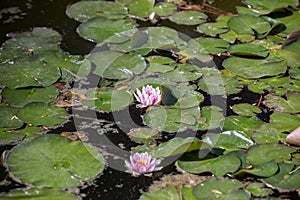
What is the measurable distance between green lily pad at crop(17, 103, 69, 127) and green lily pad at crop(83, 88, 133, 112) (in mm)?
128

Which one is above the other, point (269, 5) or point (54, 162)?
point (269, 5)

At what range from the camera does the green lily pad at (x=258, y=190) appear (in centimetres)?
186

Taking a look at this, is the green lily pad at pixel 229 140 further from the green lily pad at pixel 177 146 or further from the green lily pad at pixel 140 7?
the green lily pad at pixel 140 7

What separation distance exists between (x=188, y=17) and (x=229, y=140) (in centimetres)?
102

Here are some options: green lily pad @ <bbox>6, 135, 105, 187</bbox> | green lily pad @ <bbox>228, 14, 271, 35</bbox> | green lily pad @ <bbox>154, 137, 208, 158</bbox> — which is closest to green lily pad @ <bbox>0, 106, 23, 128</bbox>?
green lily pad @ <bbox>6, 135, 105, 187</bbox>

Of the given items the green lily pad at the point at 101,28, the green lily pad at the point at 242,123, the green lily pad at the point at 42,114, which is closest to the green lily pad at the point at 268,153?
the green lily pad at the point at 242,123

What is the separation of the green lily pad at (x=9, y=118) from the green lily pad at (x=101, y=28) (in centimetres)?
66

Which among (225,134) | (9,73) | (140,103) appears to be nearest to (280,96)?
(225,134)

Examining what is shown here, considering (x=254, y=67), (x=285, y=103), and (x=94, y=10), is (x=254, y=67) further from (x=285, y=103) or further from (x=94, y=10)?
(x=94, y=10)

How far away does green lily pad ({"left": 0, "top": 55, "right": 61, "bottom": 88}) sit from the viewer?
2314mm

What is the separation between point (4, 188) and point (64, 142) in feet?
0.95

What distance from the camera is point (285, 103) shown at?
2.30m

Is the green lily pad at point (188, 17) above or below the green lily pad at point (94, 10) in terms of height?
above

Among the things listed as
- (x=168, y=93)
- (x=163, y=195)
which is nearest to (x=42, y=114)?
(x=168, y=93)
